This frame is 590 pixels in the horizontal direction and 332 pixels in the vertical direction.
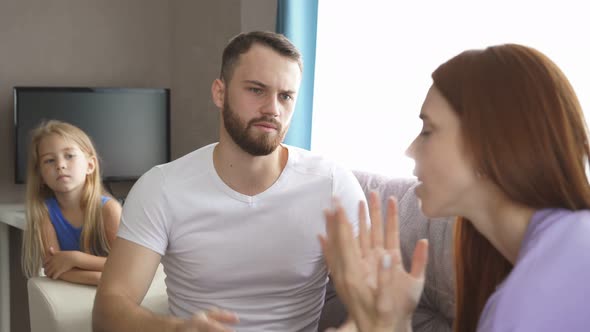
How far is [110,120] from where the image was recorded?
3.66 metres

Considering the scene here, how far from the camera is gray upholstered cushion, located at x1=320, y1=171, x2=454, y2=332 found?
1.72m

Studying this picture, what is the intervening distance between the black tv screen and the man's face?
75.9 inches

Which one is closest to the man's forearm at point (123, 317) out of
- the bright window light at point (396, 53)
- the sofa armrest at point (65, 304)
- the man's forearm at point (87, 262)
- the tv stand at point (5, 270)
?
the sofa armrest at point (65, 304)

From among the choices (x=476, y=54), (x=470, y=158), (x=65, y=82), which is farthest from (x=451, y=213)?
(x=65, y=82)

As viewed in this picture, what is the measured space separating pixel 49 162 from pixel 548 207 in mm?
2247

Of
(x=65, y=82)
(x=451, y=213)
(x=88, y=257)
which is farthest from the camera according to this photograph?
(x=65, y=82)

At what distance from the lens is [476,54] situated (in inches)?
44.1

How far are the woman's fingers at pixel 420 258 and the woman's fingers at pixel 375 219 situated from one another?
0.09 metres

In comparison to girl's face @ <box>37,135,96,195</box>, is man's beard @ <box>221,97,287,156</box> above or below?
above

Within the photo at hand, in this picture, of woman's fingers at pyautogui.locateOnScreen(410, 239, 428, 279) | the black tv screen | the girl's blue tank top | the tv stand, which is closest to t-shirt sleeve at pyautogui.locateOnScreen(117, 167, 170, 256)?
woman's fingers at pyautogui.locateOnScreen(410, 239, 428, 279)

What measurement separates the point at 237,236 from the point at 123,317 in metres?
0.34

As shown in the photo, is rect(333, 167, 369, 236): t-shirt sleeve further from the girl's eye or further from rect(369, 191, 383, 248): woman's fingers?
rect(369, 191, 383, 248): woman's fingers

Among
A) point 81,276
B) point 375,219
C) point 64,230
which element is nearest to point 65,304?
point 81,276

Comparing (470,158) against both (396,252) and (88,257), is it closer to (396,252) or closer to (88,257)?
(396,252)
